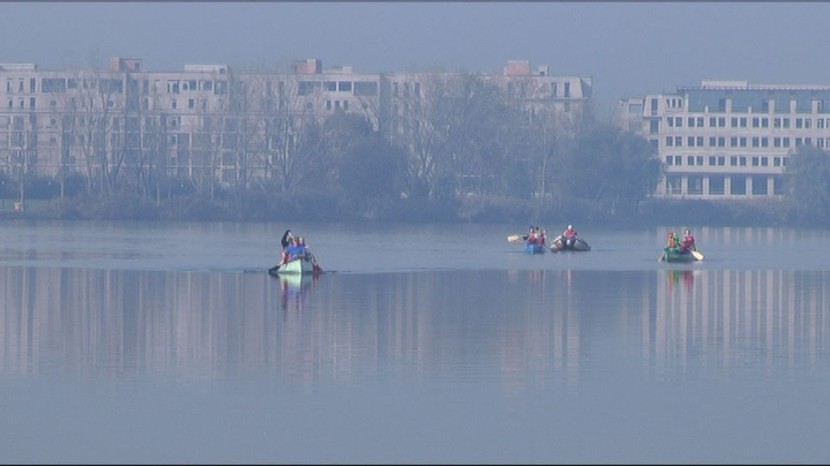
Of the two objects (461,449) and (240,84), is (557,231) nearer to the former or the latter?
(240,84)

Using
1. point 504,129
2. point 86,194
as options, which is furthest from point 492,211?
point 86,194

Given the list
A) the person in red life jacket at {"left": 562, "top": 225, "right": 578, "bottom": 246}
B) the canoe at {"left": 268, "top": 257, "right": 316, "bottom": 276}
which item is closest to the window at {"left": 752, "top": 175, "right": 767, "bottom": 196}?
the person in red life jacket at {"left": 562, "top": 225, "right": 578, "bottom": 246}

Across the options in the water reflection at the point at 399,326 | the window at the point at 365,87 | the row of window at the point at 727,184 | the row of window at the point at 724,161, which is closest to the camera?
the water reflection at the point at 399,326

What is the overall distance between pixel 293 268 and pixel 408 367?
23362mm

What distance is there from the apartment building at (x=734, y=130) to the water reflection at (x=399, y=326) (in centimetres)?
10905

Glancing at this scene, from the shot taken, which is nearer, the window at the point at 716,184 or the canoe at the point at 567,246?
the canoe at the point at 567,246

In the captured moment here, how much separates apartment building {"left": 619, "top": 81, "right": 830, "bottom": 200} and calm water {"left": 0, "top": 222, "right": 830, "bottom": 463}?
107m

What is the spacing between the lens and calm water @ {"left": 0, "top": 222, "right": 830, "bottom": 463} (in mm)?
17719

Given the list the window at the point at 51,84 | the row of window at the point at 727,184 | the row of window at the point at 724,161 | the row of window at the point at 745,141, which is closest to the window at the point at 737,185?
the row of window at the point at 727,184

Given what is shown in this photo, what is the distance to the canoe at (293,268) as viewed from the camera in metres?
46.9

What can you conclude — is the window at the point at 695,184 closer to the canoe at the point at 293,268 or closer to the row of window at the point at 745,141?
the row of window at the point at 745,141

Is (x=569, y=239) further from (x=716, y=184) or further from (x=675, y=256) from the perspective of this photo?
(x=716, y=184)

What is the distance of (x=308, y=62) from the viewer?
160 metres

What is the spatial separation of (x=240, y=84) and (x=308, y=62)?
44.4 m
